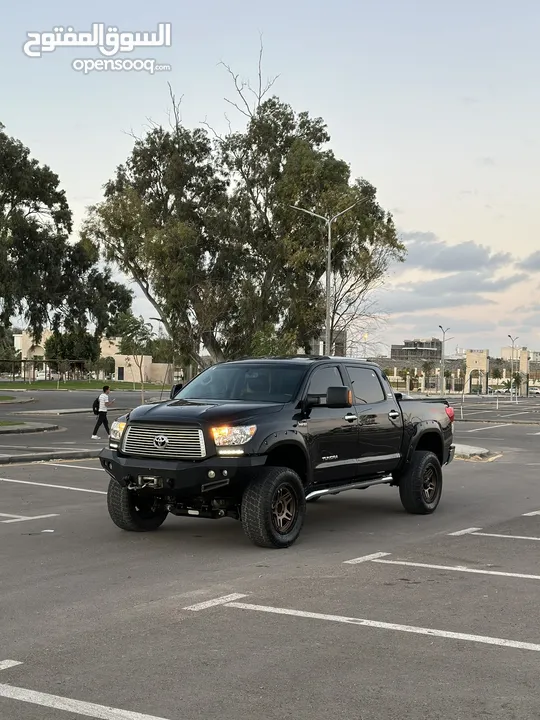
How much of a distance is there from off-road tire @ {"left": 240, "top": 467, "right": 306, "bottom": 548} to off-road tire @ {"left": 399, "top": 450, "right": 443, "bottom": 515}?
2841 millimetres

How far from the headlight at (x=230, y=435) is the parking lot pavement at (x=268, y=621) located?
1120 millimetres

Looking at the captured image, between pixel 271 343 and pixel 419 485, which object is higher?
pixel 271 343

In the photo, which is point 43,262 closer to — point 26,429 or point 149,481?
point 26,429

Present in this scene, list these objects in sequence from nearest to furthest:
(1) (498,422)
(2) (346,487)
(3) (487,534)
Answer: (3) (487,534) → (2) (346,487) → (1) (498,422)

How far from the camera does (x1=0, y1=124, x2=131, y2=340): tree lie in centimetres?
5362

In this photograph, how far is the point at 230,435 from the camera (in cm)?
994

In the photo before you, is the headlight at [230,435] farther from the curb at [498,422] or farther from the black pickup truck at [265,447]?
the curb at [498,422]

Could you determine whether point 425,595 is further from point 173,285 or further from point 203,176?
point 203,176

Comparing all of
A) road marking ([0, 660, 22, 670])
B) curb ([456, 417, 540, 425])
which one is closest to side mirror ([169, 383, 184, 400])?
road marking ([0, 660, 22, 670])

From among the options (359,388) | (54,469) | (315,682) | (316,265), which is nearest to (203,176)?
(316,265)

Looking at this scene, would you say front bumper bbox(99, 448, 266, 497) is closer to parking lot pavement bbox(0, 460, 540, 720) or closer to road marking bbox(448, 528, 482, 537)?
parking lot pavement bbox(0, 460, 540, 720)

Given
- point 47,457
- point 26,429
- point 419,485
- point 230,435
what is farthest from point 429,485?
point 26,429

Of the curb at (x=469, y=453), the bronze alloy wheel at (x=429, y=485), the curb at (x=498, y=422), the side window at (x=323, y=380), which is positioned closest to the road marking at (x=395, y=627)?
the side window at (x=323, y=380)

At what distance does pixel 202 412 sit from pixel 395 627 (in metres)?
3.96
